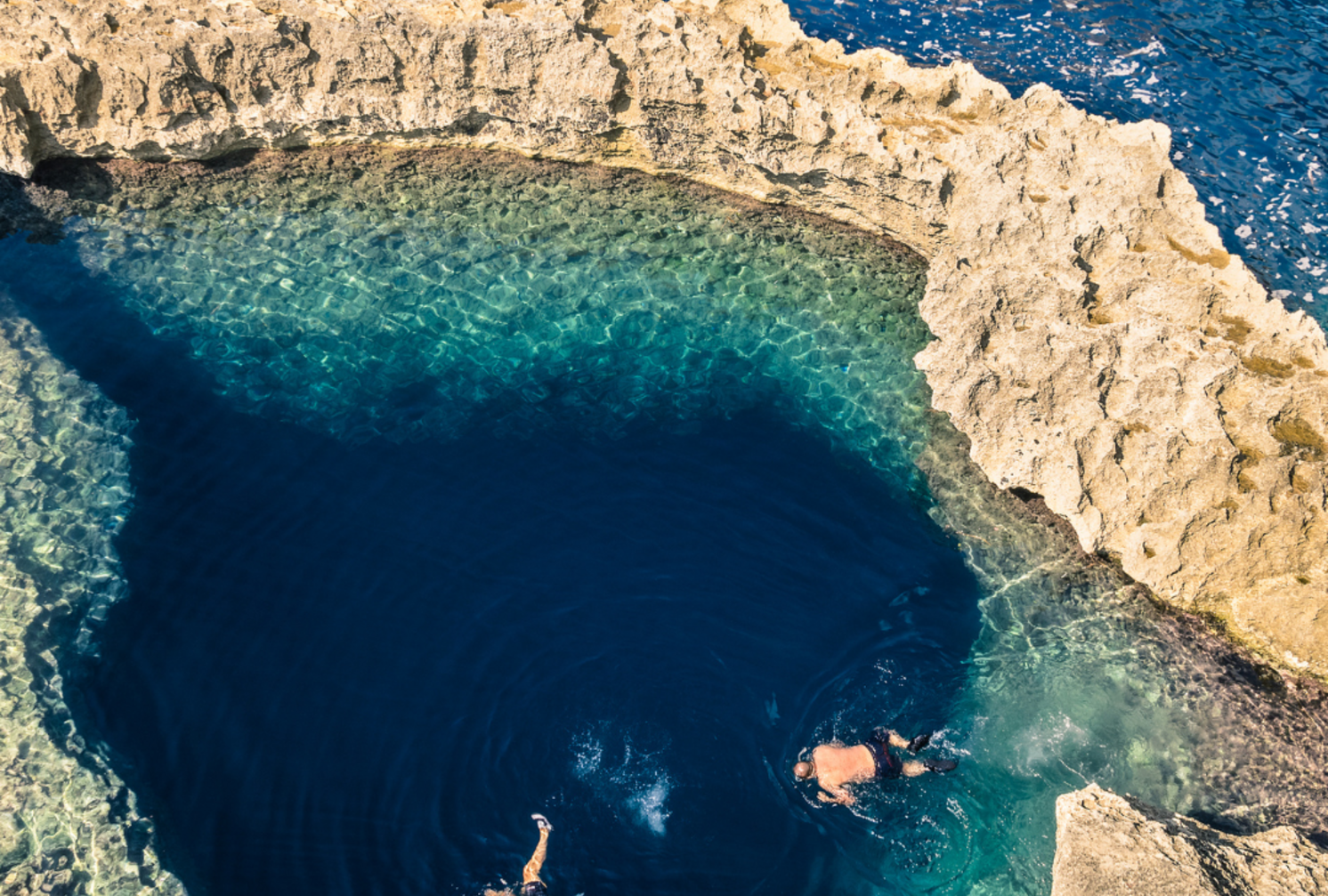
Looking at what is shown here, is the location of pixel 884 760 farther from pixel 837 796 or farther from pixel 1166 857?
pixel 1166 857

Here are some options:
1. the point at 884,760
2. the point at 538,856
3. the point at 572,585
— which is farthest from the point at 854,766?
the point at 572,585

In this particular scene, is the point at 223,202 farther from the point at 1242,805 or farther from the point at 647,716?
the point at 1242,805

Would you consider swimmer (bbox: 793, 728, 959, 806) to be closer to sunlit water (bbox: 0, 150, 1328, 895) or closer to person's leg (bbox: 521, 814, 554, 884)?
sunlit water (bbox: 0, 150, 1328, 895)

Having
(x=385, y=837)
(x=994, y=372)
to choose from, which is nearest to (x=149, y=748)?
(x=385, y=837)

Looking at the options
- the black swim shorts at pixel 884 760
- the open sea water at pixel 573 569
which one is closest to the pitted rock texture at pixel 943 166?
the open sea water at pixel 573 569

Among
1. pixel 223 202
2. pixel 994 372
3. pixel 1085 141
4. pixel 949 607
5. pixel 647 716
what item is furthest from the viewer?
pixel 223 202
